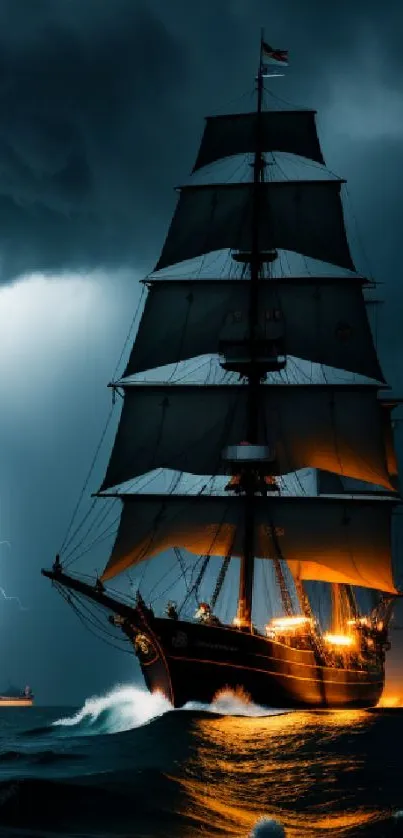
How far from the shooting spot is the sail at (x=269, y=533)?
190 ft

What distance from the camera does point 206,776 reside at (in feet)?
103

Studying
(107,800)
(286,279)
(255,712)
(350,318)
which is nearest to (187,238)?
(286,279)

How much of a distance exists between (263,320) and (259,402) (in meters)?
4.39

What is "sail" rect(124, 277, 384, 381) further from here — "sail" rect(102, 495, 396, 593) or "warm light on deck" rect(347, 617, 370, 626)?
"warm light on deck" rect(347, 617, 370, 626)

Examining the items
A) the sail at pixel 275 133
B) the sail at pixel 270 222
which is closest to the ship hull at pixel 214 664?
the sail at pixel 270 222

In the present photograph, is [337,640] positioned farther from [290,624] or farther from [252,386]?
[252,386]

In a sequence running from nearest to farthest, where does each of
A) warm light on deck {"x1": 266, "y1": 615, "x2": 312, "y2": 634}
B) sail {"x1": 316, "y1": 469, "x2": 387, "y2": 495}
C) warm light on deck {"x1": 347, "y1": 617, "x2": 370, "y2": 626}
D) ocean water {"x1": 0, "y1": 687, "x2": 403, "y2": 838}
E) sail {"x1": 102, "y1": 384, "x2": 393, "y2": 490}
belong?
1. ocean water {"x1": 0, "y1": 687, "x2": 403, "y2": 838}
2. warm light on deck {"x1": 266, "y1": 615, "x2": 312, "y2": 634}
3. sail {"x1": 102, "y1": 384, "x2": 393, "y2": 490}
4. sail {"x1": 316, "y1": 469, "x2": 387, "y2": 495}
5. warm light on deck {"x1": 347, "y1": 617, "x2": 370, "y2": 626}

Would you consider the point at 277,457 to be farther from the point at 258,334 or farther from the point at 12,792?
the point at 12,792

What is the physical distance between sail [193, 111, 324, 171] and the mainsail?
286mm

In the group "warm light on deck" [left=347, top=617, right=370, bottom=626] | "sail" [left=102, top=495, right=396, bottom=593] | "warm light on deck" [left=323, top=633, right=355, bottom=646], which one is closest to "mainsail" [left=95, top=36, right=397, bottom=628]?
"sail" [left=102, top=495, right=396, bottom=593]

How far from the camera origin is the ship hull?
4734 cm

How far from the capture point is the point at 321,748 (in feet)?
128

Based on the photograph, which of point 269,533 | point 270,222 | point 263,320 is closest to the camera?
point 269,533

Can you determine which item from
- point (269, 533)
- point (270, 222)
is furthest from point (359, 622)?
point (270, 222)
